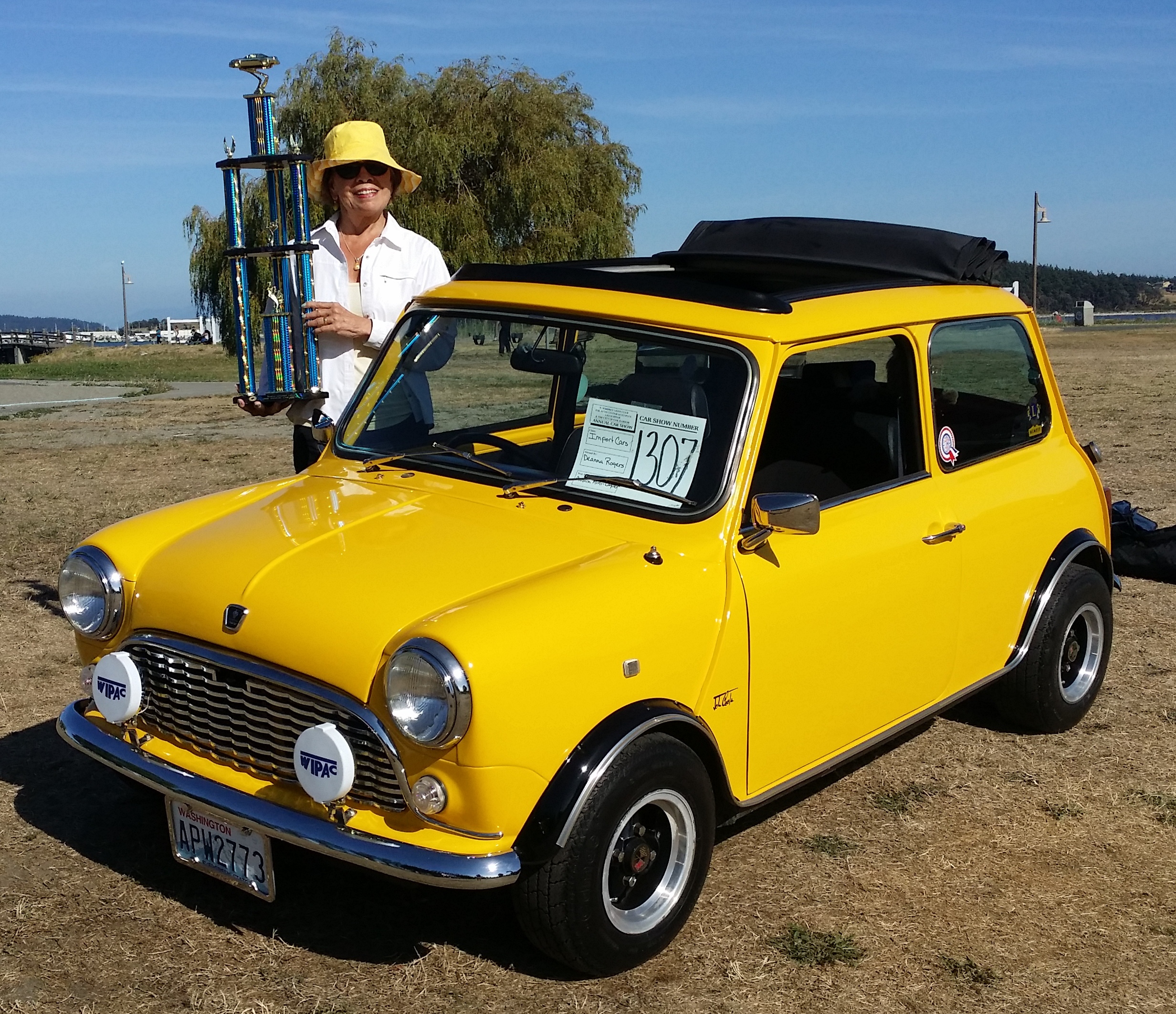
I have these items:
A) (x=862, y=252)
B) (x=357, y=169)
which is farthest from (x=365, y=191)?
(x=862, y=252)

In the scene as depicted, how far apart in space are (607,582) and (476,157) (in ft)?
95.9

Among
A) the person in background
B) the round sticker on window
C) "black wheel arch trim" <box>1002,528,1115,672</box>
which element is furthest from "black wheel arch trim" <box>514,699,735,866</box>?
the person in background

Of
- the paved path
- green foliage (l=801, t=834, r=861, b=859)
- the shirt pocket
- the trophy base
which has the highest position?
the shirt pocket

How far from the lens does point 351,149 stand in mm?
5367

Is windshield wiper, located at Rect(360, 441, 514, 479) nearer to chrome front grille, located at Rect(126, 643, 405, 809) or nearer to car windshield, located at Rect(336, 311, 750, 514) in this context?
car windshield, located at Rect(336, 311, 750, 514)

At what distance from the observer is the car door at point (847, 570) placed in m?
3.82

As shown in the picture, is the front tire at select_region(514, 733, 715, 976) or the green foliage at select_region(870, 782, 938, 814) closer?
the front tire at select_region(514, 733, 715, 976)

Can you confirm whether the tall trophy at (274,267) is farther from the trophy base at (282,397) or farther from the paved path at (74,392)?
the paved path at (74,392)

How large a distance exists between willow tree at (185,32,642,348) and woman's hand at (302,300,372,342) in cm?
2469

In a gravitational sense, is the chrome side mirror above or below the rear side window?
below

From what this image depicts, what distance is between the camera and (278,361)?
5266mm

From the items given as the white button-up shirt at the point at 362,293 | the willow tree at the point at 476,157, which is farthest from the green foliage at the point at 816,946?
the willow tree at the point at 476,157

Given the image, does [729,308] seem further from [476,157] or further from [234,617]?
[476,157]

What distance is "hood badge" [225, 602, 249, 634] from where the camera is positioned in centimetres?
341
